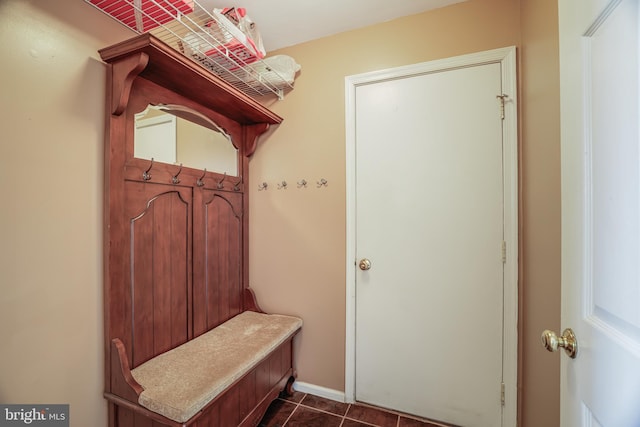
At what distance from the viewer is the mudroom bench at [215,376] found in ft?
3.32

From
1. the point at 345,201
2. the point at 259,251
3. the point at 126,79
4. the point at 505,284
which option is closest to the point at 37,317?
the point at 126,79

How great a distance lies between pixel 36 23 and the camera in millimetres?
937

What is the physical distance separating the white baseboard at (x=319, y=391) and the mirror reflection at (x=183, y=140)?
158cm

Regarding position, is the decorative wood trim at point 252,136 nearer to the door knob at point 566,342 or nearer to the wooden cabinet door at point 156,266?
the wooden cabinet door at point 156,266

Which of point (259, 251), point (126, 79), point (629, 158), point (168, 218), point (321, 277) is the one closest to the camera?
point (629, 158)

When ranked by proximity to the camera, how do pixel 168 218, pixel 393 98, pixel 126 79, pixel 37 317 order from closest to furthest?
pixel 37 317, pixel 126 79, pixel 168 218, pixel 393 98

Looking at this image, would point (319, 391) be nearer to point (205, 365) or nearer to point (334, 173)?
point (205, 365)

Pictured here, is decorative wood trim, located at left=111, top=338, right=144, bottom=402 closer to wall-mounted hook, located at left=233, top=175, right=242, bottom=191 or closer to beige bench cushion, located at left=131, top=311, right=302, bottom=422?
beige bench cushion, located at left=131, top=311, right=302, bottom=422

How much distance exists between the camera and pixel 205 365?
4.02 feet

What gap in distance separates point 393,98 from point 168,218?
1.49m

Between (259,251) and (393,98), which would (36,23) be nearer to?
(259,251)

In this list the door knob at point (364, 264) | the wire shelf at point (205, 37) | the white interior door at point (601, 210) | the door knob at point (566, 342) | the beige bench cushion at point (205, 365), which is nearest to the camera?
the white interior door at point (601, 210)
